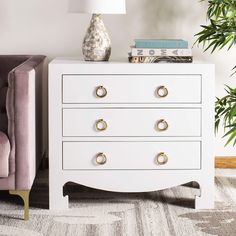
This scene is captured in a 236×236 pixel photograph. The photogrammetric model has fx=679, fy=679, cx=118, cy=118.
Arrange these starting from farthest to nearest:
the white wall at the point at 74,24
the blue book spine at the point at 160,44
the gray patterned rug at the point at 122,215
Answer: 1. the white wall at the point at 74,24
2. the blue book spine at the point at 160,44
3. the gray patterned rug at the point at 122,215

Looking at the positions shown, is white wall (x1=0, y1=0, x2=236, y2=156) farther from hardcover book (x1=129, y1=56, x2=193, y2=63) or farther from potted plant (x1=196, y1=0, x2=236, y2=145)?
hardcover book (x1=129, y1=56, x2=193, y2=63)

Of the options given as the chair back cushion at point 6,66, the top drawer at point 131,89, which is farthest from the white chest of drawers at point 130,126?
the chair back cushion at point 6,66

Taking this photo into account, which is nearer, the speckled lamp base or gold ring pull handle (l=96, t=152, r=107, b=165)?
gold ring pull handle (l=96, t=152, r=107, b=165)

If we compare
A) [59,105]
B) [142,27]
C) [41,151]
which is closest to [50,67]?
[59,105]

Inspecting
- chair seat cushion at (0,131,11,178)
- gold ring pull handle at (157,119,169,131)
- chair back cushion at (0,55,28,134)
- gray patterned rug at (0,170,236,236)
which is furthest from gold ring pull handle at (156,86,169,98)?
chair back cushion at (0,55,28,134)

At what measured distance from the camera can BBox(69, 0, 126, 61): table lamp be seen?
3189mm

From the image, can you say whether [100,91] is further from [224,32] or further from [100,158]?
[224,32]

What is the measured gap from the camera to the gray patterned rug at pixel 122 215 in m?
2.85

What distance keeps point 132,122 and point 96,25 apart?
1.71 feet

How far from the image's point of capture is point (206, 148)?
3.17 meters

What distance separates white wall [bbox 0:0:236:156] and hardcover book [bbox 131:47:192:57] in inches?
25.0

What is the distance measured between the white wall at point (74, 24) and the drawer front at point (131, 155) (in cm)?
84

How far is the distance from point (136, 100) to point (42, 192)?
73cm

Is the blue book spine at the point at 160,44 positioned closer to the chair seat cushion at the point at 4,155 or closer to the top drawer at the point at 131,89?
the top drawer at the point at 131,89
